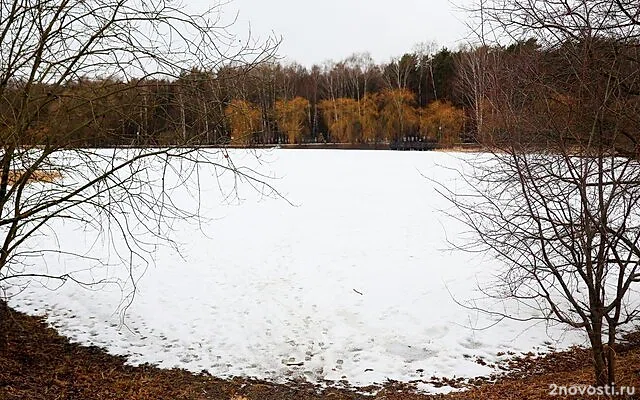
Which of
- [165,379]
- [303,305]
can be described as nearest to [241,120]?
[165,379]

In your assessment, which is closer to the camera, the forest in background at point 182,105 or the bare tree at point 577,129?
the bare tree at point 577,129

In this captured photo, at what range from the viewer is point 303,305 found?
28.3ft

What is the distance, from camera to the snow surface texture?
21.7 feet

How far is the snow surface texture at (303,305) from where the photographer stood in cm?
662

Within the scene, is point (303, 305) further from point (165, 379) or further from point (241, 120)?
point (241, 120)

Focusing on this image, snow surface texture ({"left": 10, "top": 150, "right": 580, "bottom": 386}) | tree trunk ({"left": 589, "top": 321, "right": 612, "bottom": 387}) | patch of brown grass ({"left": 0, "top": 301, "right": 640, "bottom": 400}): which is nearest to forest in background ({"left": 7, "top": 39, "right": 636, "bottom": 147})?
snow surface texture ({"left": 10, "top": 150, "right": 580, "bottom": 386})

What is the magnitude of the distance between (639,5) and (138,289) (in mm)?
8423

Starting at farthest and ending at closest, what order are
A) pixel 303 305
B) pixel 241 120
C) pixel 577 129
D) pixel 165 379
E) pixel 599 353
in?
pixel 303 305
pixel 165 379
pixel 241 120
pixel 577 129
pixel 599 353

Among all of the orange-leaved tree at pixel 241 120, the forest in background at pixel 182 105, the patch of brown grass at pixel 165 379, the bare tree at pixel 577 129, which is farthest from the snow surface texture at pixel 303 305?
the bare tree at pixel 577 129

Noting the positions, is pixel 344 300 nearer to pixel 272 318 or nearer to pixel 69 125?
pixel 272 318

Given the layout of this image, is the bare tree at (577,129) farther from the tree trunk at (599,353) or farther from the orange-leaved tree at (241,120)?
the orange-leaved tree at (241,120)

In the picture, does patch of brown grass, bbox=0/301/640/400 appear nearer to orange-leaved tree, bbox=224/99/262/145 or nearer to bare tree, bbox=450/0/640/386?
bare tree, bbox=450/0/640/386

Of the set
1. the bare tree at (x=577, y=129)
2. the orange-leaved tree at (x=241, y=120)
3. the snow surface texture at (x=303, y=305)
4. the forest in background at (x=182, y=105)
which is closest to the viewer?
the bare tree at (x=577, y=129)

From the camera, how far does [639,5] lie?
14.5 ft
